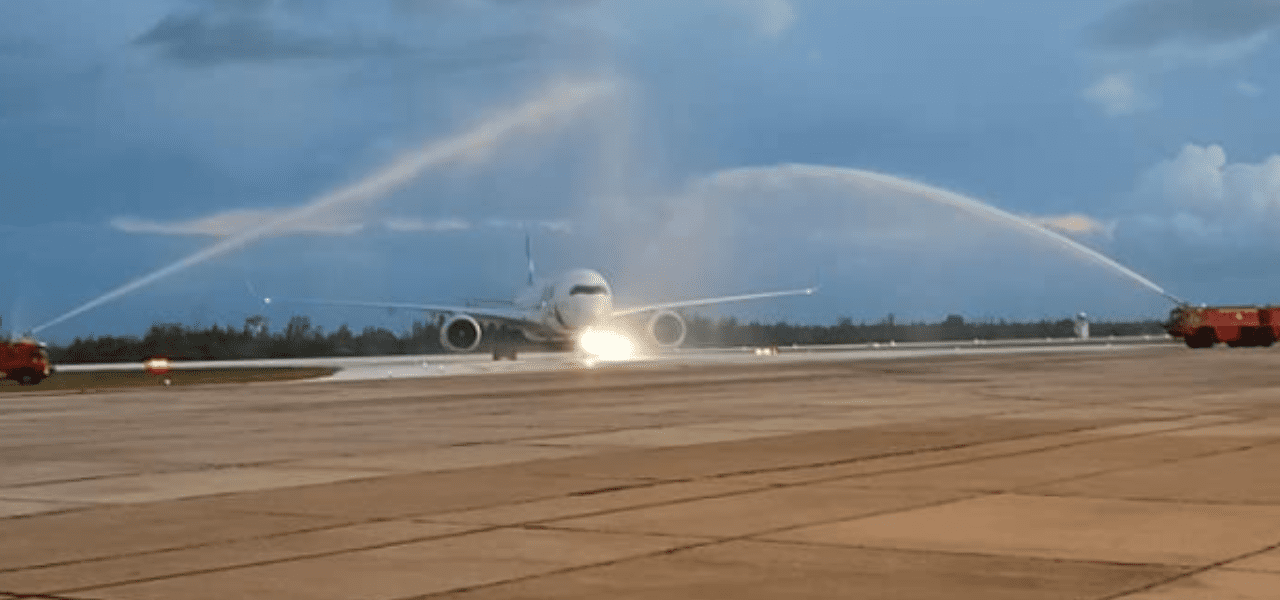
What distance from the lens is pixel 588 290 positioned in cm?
7862

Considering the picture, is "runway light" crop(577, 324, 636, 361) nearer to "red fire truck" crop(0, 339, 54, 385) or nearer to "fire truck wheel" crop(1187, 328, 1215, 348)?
"fire truck wheel" crop(1187, 328, 1215, 348)

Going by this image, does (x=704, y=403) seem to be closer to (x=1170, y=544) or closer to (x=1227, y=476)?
(x=1227, y=476)

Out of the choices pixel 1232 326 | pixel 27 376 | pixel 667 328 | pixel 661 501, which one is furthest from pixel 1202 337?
pixel 661 501

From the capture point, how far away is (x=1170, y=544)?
41.8 ft

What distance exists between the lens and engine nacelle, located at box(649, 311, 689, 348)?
279 feet

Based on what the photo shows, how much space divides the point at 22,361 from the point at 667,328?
35839 mm

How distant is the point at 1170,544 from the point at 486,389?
32.4m

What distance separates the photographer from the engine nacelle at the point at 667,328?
85062 millimetres

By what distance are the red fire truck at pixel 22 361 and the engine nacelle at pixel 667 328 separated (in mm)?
34446

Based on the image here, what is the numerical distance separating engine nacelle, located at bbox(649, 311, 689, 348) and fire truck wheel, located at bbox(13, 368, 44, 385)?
112 feet

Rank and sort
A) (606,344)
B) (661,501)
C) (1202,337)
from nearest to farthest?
(661,501)
(1202,337)
(606,344)

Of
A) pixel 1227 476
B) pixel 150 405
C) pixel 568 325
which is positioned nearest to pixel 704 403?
pixel 150 405

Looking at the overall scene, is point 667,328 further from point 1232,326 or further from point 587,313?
point 1232,326

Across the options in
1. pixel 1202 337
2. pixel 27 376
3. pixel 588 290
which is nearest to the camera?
pixel 27 376
